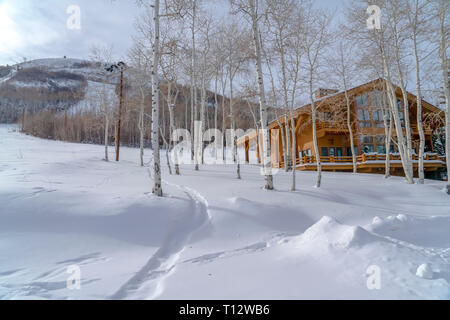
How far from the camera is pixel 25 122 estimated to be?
4734 centimetres

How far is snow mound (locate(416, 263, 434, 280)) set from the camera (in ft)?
8.89

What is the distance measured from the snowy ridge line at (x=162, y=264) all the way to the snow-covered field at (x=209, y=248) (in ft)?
0.07

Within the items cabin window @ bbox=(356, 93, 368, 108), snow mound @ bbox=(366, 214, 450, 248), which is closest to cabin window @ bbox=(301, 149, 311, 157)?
cabin window @ bbox=(356, 93, 368, 108)

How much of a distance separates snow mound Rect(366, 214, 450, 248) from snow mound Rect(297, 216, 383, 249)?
147 centimetres

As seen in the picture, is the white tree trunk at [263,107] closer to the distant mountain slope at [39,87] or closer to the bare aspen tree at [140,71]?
the bare aspen tree at [140,71]

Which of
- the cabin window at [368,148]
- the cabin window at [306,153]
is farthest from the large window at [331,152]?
the cabin window at [368,148]

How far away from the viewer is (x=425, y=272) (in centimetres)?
273

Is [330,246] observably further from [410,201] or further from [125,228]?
[410,201]

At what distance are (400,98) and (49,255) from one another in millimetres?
27818

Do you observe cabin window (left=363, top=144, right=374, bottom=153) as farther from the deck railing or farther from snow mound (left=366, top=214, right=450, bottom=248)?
snow mound (left=366, top=214, right=450, bottom=248)

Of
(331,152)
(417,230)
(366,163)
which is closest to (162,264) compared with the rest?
(417,230)

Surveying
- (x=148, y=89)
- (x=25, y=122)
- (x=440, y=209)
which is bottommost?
(x=440, y=209)

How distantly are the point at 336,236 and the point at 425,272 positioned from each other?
1.22 m
